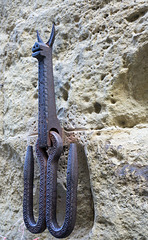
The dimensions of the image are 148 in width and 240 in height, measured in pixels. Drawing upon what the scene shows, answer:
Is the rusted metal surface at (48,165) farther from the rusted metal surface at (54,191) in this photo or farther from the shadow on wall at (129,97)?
the shadow on wall at (129,97)

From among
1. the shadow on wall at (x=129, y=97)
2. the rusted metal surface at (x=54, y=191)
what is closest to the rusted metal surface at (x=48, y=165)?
the rusted metal surface at (x=54, y=191)

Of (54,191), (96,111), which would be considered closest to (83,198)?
(54,191)

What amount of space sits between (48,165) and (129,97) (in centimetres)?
29

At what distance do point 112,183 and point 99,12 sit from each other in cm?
50

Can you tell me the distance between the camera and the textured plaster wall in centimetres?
65

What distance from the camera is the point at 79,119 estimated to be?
78 centimetres

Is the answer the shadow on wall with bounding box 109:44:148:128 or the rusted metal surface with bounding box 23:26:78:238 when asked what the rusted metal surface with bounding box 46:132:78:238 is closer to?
the rusted metal surface with bounding box 23:26:78:238

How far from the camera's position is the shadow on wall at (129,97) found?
71 cm

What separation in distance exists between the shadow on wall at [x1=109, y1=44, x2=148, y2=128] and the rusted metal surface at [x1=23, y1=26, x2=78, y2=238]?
157 millimetres

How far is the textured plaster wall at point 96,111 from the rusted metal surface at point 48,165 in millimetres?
68

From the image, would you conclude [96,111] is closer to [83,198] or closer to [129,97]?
[129,97]

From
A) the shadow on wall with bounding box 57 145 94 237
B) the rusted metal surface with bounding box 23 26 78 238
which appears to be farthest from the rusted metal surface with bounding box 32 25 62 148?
the shadow on wall with bounding box 57 145 94 237

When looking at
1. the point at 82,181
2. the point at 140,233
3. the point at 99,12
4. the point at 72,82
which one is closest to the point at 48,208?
the point at 82,181

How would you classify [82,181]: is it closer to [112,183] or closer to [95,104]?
[112,183]
